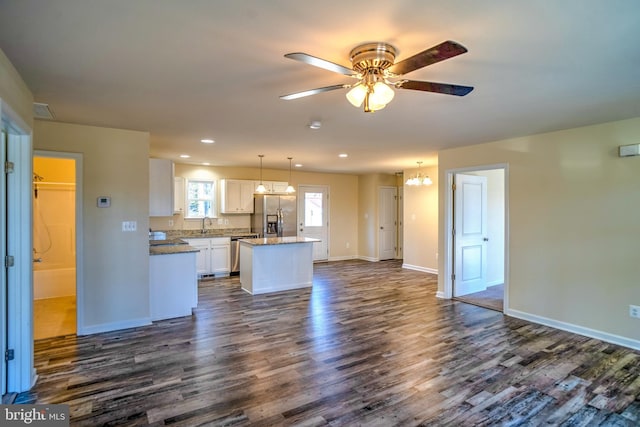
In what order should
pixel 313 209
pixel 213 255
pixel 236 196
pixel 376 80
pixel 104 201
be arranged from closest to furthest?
pixel 376 80
pixel 104 201
pixel 213 255
pixel 236 196
pixel 313 209

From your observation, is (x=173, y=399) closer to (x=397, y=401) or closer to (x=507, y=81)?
(x=397, y=401)

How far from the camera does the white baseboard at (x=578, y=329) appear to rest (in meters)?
3.47

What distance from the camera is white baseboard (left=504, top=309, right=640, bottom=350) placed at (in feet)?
11.4

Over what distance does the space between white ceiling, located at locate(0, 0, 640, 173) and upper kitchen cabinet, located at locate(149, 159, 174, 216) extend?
0.79 metres

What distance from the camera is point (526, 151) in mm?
4281

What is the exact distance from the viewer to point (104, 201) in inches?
150

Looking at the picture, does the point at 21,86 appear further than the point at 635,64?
Yes

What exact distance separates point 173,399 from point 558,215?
14.8 ft

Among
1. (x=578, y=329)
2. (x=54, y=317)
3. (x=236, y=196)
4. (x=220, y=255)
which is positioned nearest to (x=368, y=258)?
(x=236, y=196)

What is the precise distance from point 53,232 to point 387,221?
7423 millimetres

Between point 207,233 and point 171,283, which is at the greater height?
point 207,233

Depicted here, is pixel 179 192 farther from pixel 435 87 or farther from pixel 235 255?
pixel 435 87

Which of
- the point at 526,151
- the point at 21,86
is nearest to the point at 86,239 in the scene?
the point at 21,86

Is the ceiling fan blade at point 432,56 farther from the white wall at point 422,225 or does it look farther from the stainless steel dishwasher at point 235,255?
the white wall at point 422,225
